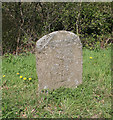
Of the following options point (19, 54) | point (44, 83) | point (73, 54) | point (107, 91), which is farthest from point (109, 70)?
point (19, 54)

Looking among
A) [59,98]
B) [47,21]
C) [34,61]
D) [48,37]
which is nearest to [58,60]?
[48,37]

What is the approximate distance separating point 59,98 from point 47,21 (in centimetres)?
351

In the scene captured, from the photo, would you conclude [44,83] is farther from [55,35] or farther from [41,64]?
[55,35]

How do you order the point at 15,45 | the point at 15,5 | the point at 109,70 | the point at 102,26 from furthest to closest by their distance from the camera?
1. the point at 102,26
2. the point at 15,45
3. the point at 15,5
4. the point at 109,70

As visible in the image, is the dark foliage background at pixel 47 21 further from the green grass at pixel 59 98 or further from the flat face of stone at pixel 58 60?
the flat face of stone at pixel 58 60

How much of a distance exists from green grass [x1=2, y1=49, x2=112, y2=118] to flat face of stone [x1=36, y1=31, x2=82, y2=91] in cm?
20

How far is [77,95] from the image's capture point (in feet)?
10.2

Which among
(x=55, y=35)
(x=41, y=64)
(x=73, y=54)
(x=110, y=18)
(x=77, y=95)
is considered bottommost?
(x=77, y=95)

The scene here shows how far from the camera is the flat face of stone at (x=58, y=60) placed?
3.02 metres

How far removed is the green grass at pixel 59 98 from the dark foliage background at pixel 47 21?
199 centimetres

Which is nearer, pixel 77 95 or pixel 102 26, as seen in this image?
pixel 77 95

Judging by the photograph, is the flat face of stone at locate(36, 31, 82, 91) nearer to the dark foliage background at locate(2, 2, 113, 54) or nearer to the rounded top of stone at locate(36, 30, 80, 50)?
the rounded top of stone at locate(36, 30, 80, 50)

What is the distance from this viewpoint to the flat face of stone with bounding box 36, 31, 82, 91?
302 cm

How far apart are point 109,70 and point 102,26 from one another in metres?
2.83
